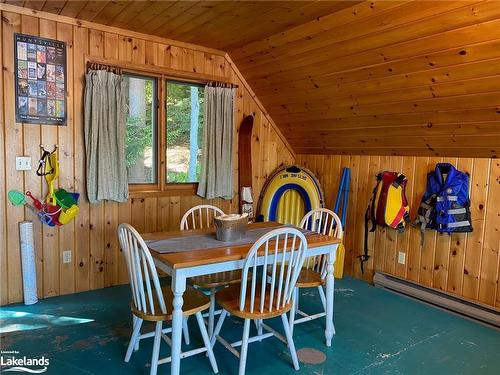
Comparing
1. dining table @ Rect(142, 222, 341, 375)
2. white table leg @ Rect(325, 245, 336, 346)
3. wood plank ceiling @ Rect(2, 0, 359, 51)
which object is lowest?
white table leg @ Rect(325, 245, 336, 346)

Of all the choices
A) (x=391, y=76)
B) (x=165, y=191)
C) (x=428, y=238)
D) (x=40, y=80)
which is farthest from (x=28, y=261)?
(x=428, y=238)

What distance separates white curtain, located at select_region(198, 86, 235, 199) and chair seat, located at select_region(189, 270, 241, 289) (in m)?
1.51

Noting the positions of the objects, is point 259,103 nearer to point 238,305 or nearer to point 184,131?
point 184,131

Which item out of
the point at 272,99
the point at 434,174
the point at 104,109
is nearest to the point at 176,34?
the point at 104,109

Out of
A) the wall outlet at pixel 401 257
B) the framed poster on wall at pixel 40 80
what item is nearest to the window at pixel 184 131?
the framed poster on wall at pixel 40 80

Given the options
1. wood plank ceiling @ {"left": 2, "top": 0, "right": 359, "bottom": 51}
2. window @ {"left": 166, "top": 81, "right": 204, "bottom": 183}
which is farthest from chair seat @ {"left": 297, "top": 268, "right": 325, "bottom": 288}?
wood plank ceiling @ {"left": 2, "top": 0, "right": 359, "bottom": 51}

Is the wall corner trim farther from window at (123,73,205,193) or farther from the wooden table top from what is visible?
the wooden table top

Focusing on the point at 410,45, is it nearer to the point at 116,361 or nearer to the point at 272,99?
the point at 272,99

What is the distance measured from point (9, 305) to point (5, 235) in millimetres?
577

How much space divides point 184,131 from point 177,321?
244cm

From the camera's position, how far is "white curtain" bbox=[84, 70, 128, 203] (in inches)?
129

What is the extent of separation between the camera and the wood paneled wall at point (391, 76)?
2.37 meters

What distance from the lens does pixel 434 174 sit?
3.29m

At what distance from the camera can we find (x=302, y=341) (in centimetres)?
263
